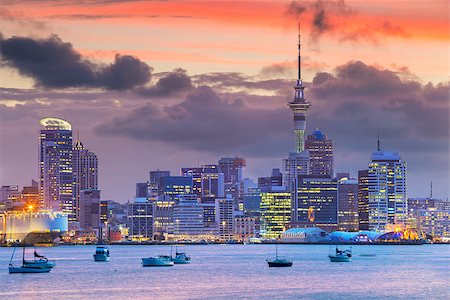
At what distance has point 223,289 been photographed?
9438 centimetres

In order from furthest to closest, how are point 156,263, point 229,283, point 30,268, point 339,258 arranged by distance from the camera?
1. point 339,258
2. point 156,263
3. point 30,268
4. point 229,283

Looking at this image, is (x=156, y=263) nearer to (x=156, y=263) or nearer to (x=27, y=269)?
(x=156, y=263)

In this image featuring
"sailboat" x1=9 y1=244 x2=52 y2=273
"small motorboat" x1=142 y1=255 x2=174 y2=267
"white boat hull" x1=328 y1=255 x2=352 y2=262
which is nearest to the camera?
"sailboat" x1=9 y1=244 x2=52 y2=273

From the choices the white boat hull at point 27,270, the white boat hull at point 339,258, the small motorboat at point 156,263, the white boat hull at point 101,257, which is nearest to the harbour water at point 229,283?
the white boat hull at point 27,270

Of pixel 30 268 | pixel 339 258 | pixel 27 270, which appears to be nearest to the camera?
pixel 27 270

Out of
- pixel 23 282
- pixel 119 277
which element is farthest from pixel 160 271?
pixel 23 282

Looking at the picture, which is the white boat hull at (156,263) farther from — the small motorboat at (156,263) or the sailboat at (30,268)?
the sailboat at (30,268)

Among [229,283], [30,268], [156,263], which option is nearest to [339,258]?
[156,263]

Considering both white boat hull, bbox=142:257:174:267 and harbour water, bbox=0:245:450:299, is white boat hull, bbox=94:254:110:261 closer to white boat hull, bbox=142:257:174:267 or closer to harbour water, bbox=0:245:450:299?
white boat hull, bbox=142:257:174:267

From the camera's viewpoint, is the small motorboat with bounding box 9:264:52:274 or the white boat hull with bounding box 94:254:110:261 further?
the white boat hull with bounding box 94:254:110:261

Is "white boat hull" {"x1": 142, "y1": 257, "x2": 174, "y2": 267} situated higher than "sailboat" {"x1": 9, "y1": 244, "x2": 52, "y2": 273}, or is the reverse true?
"sailboat" {"x1": 9, "y1": 244, "x2": 52, "y2": 273}

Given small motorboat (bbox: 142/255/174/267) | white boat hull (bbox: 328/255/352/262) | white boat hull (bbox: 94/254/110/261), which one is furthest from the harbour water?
white boat hull (bbox: 94/254/110/261)

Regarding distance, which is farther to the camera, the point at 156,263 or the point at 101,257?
the point at 101,257

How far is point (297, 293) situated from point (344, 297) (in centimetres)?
453
